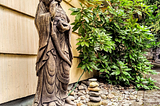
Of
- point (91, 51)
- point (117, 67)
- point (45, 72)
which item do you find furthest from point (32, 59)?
point (117, 67)

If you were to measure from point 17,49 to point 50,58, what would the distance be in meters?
0.54

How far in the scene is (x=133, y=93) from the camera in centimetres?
296

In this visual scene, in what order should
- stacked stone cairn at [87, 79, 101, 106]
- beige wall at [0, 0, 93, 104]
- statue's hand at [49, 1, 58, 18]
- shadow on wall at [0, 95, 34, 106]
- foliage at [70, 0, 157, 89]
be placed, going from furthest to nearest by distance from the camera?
1. foliage at [70, 0, 157, 89]
2. stacked stone cairn at [87, 79, 101, 106]
3. shadow on wall at [0, 95, 34, 106]
4. beige wall at [0, 0, 93, 104]
5. statue's hand at [49, 1, 58, 18]

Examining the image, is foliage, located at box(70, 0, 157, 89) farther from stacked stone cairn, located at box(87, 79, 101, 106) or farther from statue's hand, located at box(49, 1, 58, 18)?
statue's hand, located at box(49, 1, 58, 18)

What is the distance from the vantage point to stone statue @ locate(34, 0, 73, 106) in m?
1.35

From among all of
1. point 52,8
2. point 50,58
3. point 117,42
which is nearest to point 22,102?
point 50,58

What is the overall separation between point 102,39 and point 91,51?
1.20 ft

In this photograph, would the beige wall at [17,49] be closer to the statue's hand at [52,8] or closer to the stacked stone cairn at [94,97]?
the statue's hand at [52,8]

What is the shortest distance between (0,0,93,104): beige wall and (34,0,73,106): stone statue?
0.41 meters

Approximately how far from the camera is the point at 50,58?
1379 millimetres

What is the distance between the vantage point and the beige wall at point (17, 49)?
1.49m

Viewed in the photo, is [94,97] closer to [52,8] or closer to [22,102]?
[22,102]

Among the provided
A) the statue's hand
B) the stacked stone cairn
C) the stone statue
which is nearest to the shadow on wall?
the stone statue

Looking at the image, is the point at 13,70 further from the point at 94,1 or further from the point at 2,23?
the point at 94,1
